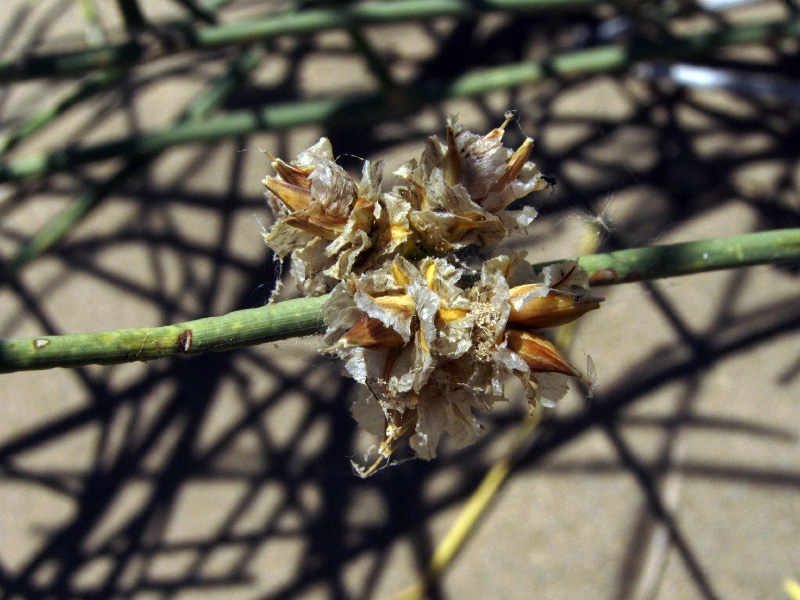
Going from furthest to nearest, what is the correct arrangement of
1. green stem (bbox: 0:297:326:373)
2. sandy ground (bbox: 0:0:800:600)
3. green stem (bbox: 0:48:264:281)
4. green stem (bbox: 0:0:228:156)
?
sandy ground (bbox: 0:0:800:600) → green stem (bbox: 0:48:264:281) → green stem (bbox: 0:0:228:156) → green stem (bbox: 0:297:326:373)

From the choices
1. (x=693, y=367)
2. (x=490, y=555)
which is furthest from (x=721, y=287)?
(x=490, y=555)

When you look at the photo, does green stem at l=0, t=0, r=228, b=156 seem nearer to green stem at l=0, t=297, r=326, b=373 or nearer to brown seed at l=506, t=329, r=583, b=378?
green stem at l=0, t=297, r=326, b=373

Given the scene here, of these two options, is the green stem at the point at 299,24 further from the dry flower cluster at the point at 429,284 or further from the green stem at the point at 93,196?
the dry flower cluster at the point at 429,284

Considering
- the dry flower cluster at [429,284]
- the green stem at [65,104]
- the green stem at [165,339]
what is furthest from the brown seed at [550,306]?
the green stem at [65,104]

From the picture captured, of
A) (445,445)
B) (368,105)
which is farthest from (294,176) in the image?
(445,445)

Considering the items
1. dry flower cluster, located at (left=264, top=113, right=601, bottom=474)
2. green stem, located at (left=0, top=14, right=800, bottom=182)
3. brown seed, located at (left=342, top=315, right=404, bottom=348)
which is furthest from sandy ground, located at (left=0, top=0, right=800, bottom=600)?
brown seed, located at (left=342, top=315, right=404, bottom=348)

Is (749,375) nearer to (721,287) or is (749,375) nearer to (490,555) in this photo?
(721,287)
